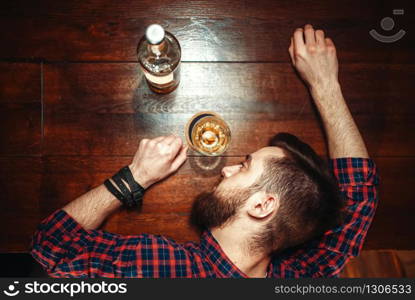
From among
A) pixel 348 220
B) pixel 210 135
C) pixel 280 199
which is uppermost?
pixel 210 135

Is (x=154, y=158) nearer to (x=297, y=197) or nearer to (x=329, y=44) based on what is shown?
(x=297, y=197)

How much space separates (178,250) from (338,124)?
2.80 feet

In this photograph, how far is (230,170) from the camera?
1.37 metres

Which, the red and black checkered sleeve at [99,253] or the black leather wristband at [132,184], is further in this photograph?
the black leather wristband at [132,184]

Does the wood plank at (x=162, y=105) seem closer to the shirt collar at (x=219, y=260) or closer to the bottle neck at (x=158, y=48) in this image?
the bottle neck at (x=158, y=48)

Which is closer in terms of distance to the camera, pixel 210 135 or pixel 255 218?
pixel 255 218

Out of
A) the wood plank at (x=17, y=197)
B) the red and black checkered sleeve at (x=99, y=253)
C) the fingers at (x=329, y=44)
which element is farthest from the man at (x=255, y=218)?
the wood plank at (x=17, y=197)

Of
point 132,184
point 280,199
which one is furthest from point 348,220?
point 132,184

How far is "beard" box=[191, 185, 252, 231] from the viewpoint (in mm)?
1293

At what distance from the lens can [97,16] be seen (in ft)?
4.76

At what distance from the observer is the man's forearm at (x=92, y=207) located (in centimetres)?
134

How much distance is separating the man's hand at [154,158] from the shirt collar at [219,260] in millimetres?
345

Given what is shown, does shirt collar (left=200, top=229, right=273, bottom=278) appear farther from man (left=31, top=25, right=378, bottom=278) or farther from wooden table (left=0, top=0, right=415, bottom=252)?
wooden table (left=0, top=0, right=415, bottom=252)

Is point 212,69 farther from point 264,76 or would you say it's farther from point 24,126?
point 24,126
